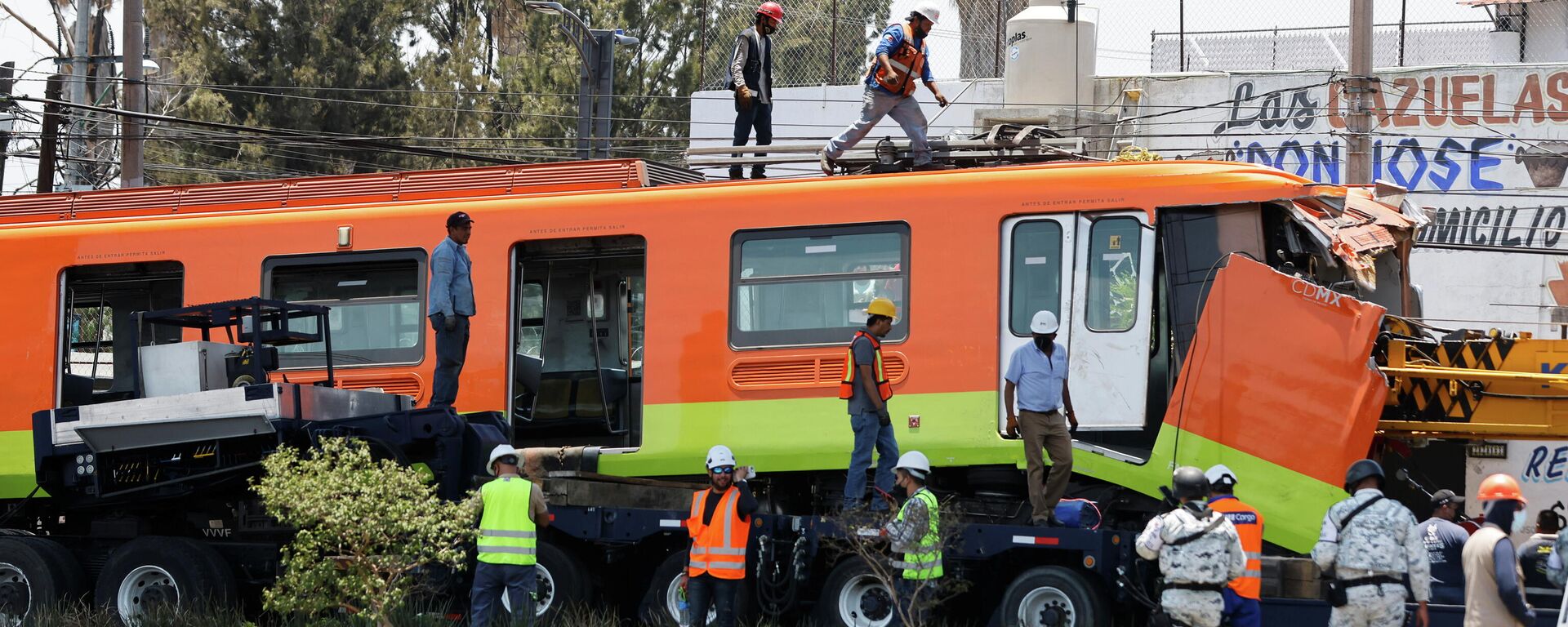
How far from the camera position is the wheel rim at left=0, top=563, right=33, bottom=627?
489 inches

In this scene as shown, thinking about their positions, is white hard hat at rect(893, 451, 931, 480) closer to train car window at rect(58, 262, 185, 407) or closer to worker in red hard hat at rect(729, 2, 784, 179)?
worker in red hard hat at rect(729, 2, 784, 179)

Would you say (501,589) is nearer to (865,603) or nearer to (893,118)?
(865,603)

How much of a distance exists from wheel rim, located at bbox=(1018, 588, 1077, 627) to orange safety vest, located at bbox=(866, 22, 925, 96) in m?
4.27

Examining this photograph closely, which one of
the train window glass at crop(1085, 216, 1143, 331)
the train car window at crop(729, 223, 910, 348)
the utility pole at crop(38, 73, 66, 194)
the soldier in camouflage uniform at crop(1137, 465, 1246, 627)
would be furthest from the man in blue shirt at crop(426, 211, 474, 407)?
the utility pole at crop(38, 73, 66, 194)

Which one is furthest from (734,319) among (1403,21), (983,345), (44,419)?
(1403,21)

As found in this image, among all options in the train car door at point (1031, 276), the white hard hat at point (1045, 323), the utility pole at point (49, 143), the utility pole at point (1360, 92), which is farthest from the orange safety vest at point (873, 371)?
the utility pole at point (49, 143)

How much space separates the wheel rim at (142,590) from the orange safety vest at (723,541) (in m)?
4.10

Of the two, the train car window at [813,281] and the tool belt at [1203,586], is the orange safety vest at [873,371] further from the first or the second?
the tool belt at [1203,586]

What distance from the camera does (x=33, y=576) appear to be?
12.4 meters

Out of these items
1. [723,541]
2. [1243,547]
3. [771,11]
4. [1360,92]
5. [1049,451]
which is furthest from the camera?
[1360,92]

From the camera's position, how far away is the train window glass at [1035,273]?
11.5 meters

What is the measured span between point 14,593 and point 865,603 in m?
6.29

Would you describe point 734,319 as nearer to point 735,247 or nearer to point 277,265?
point 735,247

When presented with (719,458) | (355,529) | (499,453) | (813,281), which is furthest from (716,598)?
(813,281)
